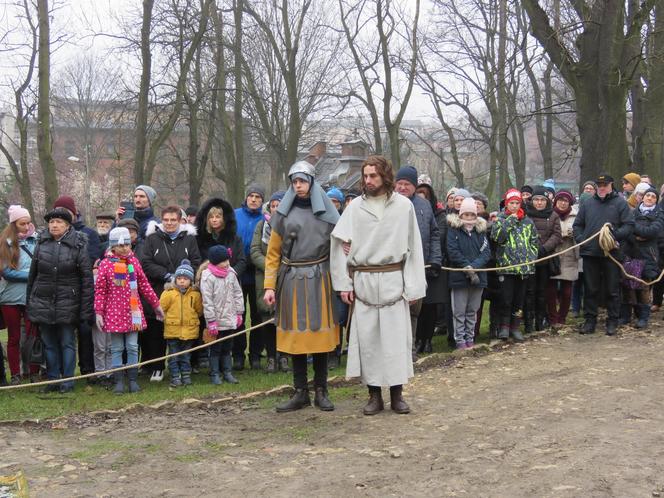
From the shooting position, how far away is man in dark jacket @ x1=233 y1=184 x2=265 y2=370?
28.8ft

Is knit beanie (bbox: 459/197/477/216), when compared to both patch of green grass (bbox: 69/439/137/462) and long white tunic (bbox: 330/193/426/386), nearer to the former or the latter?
long white tunic (bbox: 330/193/426/386)

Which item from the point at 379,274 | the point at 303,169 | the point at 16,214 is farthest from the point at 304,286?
the point at 16,214

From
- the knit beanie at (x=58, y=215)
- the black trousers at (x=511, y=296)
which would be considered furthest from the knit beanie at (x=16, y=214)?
the black trousers at (x=511, y=296)

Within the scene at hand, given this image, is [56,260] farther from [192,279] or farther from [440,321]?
[440,321]

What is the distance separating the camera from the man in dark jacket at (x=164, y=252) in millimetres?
8164

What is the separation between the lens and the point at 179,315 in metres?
7.85

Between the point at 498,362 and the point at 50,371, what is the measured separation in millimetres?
4939

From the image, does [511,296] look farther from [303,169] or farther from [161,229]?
[161,229]

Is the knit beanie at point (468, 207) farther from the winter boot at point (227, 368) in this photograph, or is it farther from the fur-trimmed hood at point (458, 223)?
the winter boot at point (227, 368)

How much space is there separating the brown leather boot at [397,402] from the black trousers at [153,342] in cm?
314

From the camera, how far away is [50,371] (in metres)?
7.76

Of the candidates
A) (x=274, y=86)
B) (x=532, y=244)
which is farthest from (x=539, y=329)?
(x=274, y=86)

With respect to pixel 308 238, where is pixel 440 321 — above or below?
below

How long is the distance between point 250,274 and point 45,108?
27.7 ft
